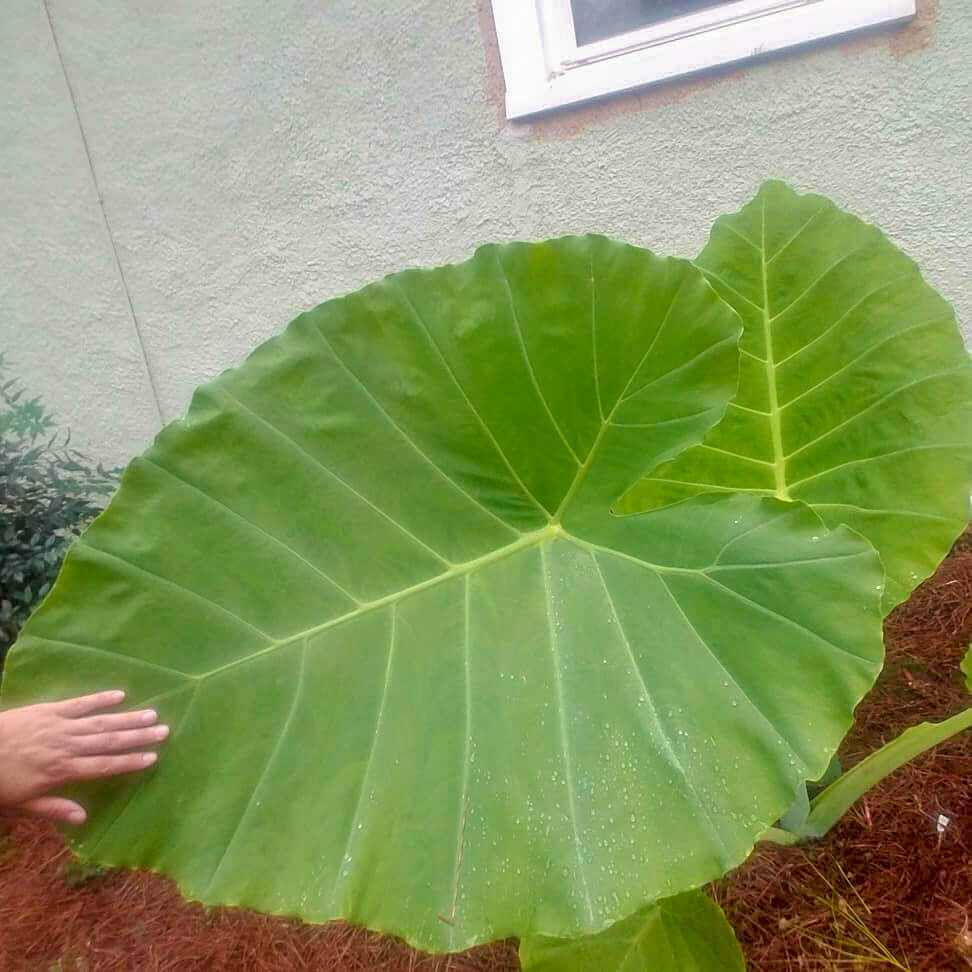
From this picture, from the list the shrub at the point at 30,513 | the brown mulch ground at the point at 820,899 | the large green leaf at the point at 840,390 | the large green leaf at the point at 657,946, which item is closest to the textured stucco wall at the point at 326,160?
the shrub at the point at 30,513

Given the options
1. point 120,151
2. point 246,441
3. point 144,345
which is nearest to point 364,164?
point 120,151

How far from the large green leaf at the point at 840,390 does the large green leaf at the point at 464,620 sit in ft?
1.12

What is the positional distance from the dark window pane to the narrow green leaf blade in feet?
5.39

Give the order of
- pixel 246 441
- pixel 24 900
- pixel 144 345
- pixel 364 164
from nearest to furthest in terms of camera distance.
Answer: pixel 246 441
pixel 24 900
pixel 364 164
pixel 144 345

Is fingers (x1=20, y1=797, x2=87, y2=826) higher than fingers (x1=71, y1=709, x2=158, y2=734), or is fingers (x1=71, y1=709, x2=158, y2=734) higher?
fingers (x1=71, y1=709, x2=158, y2=734)

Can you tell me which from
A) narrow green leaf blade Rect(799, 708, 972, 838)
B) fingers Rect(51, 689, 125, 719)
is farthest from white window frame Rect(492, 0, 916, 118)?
fingers Rect(51, 689, 125, 719)

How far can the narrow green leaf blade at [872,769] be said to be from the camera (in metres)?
0.88

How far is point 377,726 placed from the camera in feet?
2.33

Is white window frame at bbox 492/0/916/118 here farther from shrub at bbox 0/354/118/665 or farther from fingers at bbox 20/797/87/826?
fingers at bbox 20/797/87/826

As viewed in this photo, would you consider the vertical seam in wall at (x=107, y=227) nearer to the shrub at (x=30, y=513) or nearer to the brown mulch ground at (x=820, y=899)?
the shrub at (x=30, y=513)

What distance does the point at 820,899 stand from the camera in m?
1.04

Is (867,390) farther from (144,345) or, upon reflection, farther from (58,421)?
(58,421)

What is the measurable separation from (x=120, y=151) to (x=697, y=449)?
2021mm

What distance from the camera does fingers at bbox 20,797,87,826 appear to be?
0.62 m
